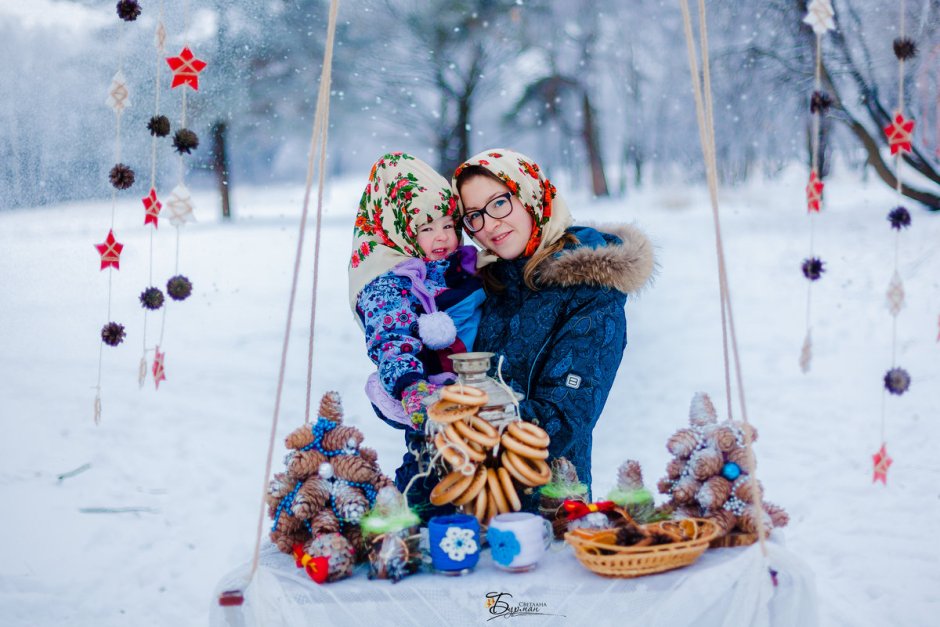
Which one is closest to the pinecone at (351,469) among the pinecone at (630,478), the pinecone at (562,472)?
the pinecone at (562,472)

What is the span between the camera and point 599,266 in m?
1.76

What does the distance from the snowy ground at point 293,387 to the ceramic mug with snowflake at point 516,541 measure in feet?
7.13

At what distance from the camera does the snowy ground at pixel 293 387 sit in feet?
11.8

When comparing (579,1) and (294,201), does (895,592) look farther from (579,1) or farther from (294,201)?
(579,1)

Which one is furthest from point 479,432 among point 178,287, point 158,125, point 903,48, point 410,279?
point 903,48

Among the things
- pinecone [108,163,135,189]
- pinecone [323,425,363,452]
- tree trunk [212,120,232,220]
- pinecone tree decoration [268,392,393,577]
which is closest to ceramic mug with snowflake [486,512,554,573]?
pinecone tree decoration [268,392,393,577]

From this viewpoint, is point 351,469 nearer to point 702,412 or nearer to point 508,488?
point 508,488

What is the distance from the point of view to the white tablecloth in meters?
1.32

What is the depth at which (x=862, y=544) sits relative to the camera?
3.67 meters

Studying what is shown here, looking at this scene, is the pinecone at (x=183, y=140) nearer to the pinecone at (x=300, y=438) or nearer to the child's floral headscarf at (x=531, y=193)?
the child's floral headscarf at (x=531, y=193)

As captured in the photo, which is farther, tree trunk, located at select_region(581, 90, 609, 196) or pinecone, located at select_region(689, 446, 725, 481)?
tree trunk, located at select_region(581, 90, 609, 196)

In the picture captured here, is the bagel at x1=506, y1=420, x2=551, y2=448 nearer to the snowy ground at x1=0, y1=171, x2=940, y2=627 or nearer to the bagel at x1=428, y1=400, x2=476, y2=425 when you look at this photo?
the bagel at x1=428, y1=400, x2=476, y2=425

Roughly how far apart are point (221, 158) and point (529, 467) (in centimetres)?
470
